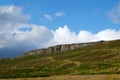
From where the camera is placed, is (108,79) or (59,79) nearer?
(108,79)

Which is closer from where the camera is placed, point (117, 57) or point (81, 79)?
point (81, 79)

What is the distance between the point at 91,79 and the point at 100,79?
1.61 meters

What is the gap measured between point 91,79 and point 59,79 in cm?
626

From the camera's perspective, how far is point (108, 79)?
53.2 meters

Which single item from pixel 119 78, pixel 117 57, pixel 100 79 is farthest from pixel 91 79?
pixel 117 57

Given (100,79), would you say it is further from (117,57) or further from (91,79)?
(117,57)

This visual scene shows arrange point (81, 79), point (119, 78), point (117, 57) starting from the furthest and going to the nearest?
point (117, 57) < point (81, 79) < point (119, 78)

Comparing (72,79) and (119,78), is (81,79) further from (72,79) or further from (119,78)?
(119,78)

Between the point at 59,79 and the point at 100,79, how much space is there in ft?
25.8

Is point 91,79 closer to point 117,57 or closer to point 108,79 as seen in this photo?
point 108,79

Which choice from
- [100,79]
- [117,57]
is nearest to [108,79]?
[100,79]

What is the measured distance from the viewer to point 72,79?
2233 inches

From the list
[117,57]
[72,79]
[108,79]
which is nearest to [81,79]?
[72,79]

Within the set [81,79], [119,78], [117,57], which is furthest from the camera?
[117,57]
